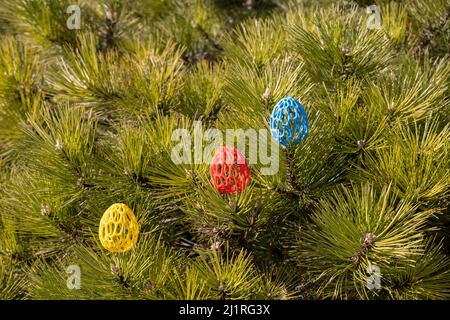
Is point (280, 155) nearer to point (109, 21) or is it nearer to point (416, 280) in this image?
point (416, 280)

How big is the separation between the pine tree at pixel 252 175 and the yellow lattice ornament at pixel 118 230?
26 millimetres

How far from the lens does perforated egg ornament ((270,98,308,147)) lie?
2.97 ft

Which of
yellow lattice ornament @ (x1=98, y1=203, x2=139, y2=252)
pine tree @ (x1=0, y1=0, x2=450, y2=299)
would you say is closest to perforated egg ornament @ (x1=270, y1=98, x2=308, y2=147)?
pine tree @ (x1=0, y1=0, x2=450, y2=299)

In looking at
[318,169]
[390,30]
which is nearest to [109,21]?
[390,30]

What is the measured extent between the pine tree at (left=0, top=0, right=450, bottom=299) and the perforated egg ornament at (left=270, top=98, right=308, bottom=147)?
3 cm

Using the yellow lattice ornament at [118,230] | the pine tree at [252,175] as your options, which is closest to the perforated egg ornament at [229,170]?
the pine tree at [252,175]

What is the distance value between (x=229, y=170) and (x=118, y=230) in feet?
0.58

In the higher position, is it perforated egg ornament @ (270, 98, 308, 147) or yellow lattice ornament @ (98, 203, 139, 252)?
perforated egg ornament @ (270, 98, 308, 147)

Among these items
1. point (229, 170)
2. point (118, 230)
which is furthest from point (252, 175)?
point (118, 230)

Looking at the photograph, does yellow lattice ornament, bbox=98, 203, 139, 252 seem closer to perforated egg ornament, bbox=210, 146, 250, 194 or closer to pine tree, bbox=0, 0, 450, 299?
pine tree, bbox=0, 0, 450, 299

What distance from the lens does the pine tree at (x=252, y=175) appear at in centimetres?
96

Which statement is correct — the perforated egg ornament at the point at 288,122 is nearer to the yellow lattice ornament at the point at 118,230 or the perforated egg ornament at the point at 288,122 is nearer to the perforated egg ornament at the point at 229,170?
the perforated egg ornament at the point at 229,170
